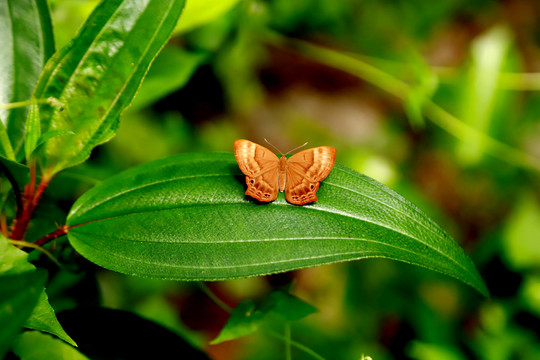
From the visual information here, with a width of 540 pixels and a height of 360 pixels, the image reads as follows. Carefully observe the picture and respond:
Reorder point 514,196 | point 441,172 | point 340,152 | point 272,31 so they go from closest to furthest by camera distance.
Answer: point 272,31 → point 340,152 → point 514,196 → point 441,172

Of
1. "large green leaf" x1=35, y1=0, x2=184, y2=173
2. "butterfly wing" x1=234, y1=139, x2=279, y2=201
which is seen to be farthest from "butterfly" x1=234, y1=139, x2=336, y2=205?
"large green leaf" x1=35, y1=0, x2=184, y2=173

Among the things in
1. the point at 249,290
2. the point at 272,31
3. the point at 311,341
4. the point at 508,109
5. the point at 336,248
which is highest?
the point at 508,109

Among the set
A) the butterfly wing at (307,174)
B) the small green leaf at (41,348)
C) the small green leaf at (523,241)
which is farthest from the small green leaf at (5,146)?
the small green leaf at (523,241)

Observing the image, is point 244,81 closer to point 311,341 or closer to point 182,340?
point 311,341

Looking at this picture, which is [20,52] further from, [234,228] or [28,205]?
[234,228]

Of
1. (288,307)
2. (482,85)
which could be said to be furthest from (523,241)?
(288,307)

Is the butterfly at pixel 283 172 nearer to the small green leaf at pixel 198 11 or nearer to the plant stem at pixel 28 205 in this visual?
the plant stem at pixel 28 205

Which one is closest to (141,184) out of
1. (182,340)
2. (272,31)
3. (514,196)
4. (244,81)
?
(182,340)
